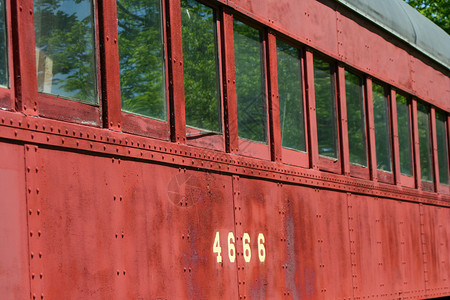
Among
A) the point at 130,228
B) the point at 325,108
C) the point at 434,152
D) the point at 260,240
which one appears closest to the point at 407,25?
the point at 434,152

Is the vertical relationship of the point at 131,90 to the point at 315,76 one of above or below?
below

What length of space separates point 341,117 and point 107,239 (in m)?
3.25

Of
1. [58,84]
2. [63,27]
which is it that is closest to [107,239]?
[58,84]

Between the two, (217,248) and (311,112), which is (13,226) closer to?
(217,248)

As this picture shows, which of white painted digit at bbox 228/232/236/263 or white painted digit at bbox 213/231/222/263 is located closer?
white painted digit at bbox 213/231/222/263

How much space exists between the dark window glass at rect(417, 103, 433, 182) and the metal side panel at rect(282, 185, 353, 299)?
232 cm

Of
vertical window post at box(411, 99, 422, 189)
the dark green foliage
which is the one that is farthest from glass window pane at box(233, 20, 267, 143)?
the dark green foliage

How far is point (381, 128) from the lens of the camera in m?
7.56

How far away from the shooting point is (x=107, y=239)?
383 centimetres

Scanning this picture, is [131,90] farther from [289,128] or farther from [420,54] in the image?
[420,54]

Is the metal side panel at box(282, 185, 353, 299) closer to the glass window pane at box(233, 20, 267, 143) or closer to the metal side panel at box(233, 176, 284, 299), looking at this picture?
the metal side panel at box(233, 176, 284, 299)

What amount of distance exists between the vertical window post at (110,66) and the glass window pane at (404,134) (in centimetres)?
446

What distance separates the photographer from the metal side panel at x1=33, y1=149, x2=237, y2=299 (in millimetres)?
3537

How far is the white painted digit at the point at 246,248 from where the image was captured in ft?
16.5
